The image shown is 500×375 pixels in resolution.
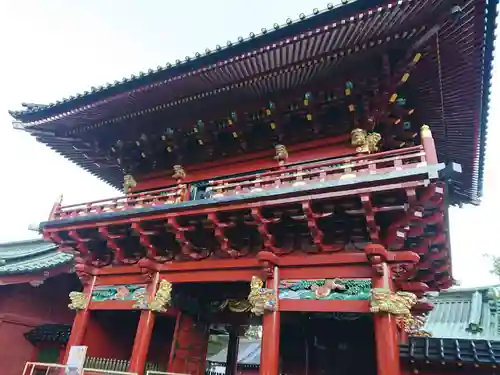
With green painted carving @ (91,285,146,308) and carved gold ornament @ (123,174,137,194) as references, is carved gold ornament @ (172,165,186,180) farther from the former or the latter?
green painted carving @ (91,285,146,308)

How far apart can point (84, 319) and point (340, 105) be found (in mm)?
7878

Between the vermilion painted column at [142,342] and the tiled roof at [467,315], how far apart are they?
10.2 metres

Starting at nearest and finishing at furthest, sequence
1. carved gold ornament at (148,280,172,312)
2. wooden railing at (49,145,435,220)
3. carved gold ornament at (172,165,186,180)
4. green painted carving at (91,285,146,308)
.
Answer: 1. wooden railing at (49,145,435,220)
2. carved gold ornament at (148,280,172,312)
3. green painted carving at (91,285,146,308)
4. carved gold ornament at (172,165,186,180)

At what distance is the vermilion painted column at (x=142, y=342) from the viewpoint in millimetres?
7559

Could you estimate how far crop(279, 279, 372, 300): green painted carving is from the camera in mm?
6105

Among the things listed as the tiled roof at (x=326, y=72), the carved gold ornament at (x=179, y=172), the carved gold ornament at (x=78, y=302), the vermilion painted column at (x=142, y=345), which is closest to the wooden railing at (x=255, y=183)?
the carved gold ornament at (x=179, y=172)

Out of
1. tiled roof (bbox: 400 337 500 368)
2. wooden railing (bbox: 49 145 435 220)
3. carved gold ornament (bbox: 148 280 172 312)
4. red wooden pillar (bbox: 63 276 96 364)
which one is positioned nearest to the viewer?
tiled roof (bbox: 400 337 500 368)

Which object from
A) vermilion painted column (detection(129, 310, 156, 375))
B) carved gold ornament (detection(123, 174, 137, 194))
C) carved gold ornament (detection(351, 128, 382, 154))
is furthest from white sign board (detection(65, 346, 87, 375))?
carved gold ornament (detection(351, 128, 382, 154))

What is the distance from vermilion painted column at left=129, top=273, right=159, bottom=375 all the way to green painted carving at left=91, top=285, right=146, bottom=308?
40 centimetres

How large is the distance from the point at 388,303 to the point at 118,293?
622cm

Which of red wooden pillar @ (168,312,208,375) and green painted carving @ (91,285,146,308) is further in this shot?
red wooden pillar @ (168,312,208,375)

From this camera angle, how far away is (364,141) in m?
7.77

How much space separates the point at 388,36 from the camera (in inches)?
259

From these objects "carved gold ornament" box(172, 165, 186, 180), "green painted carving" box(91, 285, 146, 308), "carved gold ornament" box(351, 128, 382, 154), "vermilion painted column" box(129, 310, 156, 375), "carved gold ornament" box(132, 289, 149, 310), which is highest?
"carved gold ornament" box(172, 165, 186, 180)
